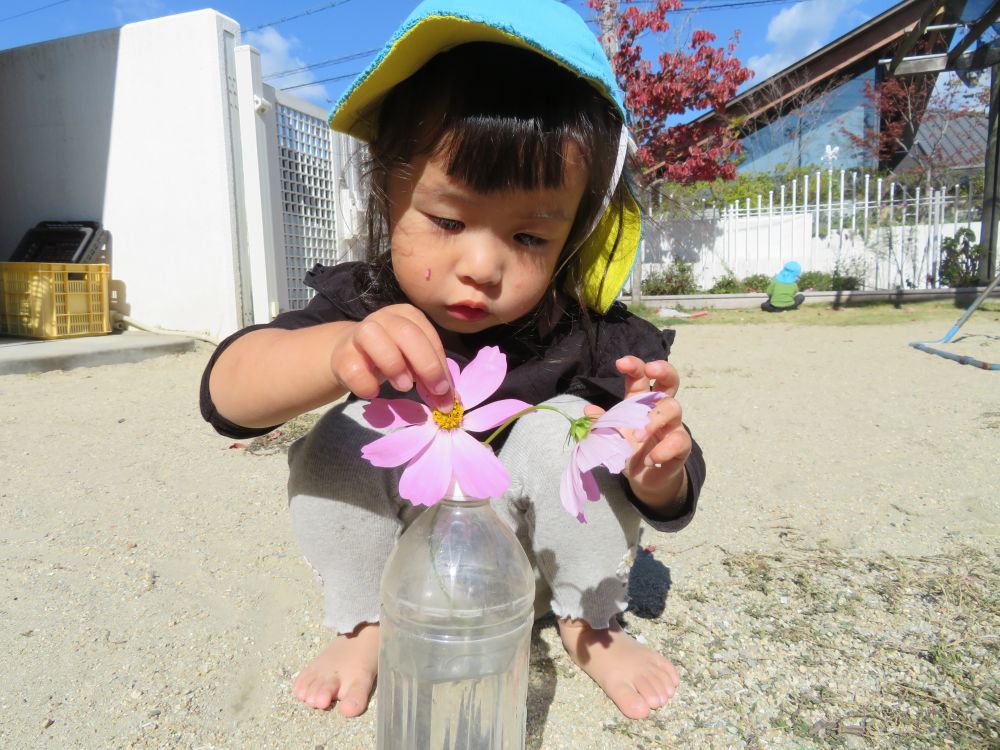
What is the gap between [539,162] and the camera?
122 cm

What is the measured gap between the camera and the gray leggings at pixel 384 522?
4.19ft

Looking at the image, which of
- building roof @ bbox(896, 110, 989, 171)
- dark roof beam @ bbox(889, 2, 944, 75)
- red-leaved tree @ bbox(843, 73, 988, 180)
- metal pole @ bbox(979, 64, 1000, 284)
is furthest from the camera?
building roof @ bbox(896, 110, 989, 171)

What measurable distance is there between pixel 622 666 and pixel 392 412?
2.43ft

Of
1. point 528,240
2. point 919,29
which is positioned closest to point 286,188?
point 528,240

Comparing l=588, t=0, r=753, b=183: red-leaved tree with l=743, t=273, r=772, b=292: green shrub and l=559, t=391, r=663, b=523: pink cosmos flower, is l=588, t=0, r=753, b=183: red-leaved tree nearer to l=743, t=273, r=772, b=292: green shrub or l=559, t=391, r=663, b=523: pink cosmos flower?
l=743, t=273, r=772, b=292: green shrub

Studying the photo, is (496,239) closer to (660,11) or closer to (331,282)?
(331,282)

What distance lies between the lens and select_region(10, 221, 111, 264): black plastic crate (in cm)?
567

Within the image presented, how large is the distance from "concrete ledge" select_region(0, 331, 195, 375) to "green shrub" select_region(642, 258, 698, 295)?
7011 millimetres

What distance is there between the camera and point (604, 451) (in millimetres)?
834

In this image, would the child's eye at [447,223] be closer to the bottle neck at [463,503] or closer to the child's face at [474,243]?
the child's face at [474,243]

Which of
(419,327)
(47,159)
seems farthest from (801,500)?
(47,159)

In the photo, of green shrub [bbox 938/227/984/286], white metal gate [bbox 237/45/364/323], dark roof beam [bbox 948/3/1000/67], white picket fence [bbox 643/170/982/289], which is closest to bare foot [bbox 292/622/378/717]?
white metal gate [bbox 237/45/364/323]

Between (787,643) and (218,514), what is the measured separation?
61.5 inches

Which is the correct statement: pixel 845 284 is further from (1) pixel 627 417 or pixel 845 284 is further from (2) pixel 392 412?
(2) pixel 392 412
